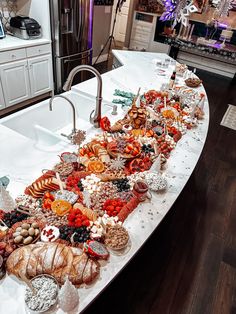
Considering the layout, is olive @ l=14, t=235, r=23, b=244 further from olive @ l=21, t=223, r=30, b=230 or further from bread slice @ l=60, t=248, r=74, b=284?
bread slice @ l=60, t=248, r=74, b=284

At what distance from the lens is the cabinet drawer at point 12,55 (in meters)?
3.13

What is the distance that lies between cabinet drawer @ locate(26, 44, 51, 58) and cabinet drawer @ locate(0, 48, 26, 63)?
0.32ft

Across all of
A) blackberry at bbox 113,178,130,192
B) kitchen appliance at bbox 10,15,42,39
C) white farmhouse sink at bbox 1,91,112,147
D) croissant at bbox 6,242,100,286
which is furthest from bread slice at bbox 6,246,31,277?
kitchen appliance at bbox 10,15,42,39

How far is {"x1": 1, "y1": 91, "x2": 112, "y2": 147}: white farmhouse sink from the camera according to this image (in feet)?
5.53

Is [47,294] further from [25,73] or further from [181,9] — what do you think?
[25,73]

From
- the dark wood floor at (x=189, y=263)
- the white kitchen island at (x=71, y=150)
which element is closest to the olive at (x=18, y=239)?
the white kitchen island at (x=71, y=150)

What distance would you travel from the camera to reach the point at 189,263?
6.14 feet

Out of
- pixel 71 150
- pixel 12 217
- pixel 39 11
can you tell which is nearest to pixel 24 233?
pixel 12 217

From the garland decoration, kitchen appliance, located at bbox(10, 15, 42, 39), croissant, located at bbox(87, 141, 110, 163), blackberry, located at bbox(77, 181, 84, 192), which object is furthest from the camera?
kitchen appliance, located at bbox(10, 15, 42, 39)

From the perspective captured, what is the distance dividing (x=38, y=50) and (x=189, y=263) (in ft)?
11.5

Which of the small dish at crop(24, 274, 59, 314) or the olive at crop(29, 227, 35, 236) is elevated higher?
the olive at crop(29, 227, 35, 236)

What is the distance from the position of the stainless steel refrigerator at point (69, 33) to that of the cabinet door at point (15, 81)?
2.20 ft

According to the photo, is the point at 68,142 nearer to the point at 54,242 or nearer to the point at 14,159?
the point at 14,159

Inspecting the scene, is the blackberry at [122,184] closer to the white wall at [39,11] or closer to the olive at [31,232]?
the olive at [31,232]
